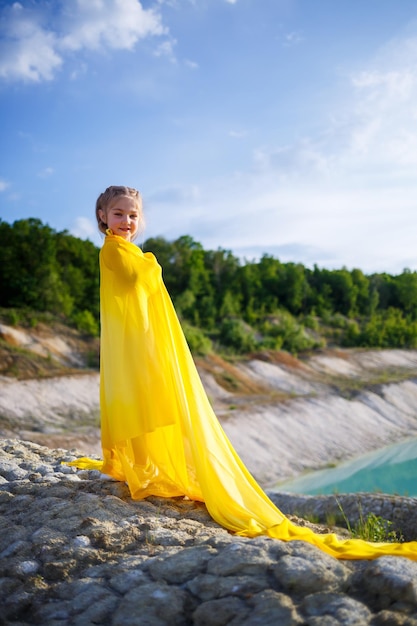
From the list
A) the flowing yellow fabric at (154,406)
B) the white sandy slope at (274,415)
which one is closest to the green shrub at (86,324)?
the white sandy slope at (274,415)

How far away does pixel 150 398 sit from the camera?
14.6 feet

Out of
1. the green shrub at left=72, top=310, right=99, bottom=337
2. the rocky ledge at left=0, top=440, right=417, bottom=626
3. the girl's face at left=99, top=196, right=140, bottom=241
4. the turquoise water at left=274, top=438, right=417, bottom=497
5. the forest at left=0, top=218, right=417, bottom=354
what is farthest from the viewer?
the forest at left=0, top=218, right=417, bottom=354

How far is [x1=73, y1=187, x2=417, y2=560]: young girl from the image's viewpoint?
4.29 metres

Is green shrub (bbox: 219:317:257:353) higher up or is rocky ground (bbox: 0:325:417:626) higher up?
green shrub (bbox: 219:317:257:353)

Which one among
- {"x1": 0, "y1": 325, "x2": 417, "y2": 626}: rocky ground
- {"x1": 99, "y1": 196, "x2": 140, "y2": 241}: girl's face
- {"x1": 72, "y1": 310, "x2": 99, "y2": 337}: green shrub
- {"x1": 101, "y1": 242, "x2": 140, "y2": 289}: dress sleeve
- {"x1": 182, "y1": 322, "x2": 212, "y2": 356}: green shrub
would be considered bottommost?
{"x1": 0, "y1": 325, "x2": 417, "y2": 626}: rocky ground

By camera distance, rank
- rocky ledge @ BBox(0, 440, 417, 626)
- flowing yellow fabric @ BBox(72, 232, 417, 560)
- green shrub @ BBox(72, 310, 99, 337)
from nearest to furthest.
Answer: rocky ledge @ BBox(0, 440, 417, 626), flowing yellow fabric @ BBox(72, 232, 417, 560), green shrub @ BBox(72, 310, 99, 337)

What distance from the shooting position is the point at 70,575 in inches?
132

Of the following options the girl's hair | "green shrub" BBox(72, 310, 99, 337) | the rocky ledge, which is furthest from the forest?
the rocky ledge

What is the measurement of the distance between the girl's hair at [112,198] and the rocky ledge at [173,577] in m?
2.36

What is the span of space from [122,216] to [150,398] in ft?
5.06

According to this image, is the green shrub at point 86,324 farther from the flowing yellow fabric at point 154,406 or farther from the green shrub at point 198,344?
the flowing yellow fabric at point 154,406

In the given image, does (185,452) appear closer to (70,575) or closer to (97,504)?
(97,504)

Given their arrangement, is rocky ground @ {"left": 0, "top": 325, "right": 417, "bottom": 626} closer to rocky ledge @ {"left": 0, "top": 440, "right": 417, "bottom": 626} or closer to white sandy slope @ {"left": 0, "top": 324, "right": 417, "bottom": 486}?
rocky ledge @ {"left": 0, "top": 440, "right": 417, "bottom": 626}

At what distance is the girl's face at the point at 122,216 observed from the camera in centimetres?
479
